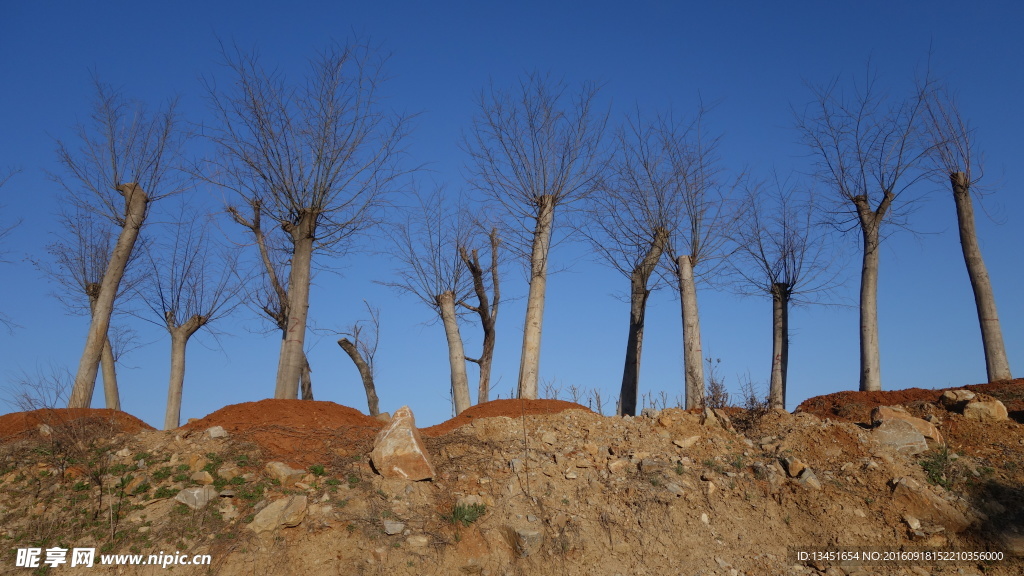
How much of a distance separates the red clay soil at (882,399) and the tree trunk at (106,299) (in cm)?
1227

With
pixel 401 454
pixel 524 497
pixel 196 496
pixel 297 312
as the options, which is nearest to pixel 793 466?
pixel 524 497

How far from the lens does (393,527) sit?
7.72 metres

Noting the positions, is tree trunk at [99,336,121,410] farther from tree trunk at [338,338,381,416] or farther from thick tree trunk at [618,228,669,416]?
thick tree trunk at [618,228,669,416]

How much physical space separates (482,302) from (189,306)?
23.6 feet

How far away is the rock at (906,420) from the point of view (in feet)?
30.5

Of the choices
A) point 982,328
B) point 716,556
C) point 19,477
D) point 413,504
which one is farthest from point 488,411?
point 982,328

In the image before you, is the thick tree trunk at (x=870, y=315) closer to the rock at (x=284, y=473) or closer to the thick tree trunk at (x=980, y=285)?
the thick tree trunk at (x=980, y=285)

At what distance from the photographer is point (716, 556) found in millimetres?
7504

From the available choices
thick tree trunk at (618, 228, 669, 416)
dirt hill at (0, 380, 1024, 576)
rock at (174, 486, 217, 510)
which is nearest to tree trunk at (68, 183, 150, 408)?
dirt hill at (0, 380, 1024, 576)

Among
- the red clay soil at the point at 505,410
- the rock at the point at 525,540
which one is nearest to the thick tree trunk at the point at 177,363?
the red clay soil at the point at 505,410

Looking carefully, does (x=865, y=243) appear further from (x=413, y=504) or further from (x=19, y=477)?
(x=19, y=477)

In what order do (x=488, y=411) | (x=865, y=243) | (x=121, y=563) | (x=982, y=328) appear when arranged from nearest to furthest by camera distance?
(x=121, y=563) < (x=488, y=411) < (x=982, y=328) < (x=865, y=243)

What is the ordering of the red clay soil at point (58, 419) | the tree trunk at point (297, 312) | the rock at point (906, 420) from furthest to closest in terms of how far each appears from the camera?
the tree trunk at point (297, 312), the red clay soil at point (58, 419), the rock at point (906, 420)

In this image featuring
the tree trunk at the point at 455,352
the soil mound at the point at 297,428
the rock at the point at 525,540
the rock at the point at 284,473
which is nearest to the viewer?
the rock at the point at 525,540
